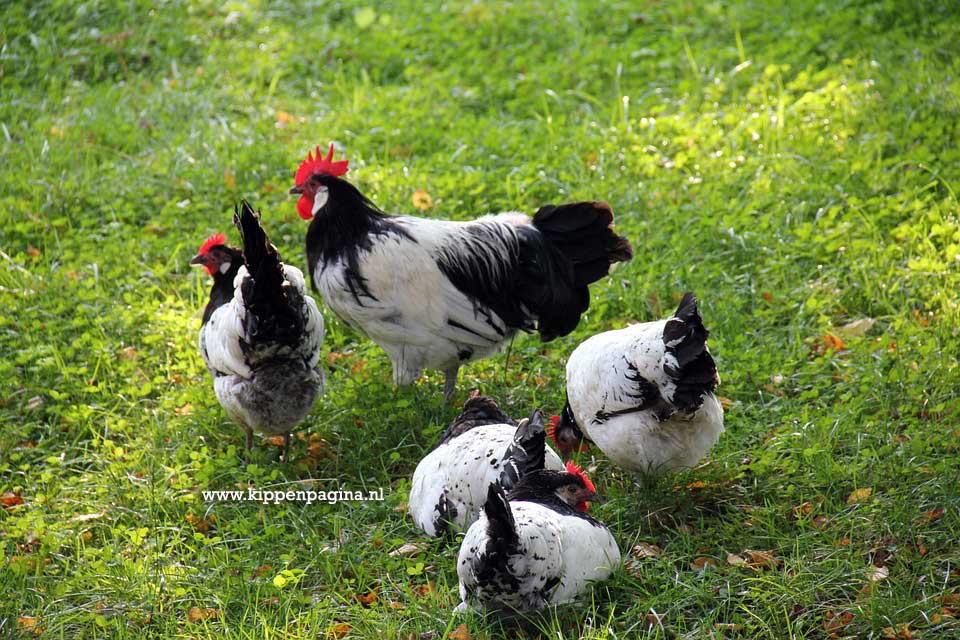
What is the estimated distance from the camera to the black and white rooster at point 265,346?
15.0 ft

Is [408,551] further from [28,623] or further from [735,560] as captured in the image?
[28,623]

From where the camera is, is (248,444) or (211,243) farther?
(211,243)

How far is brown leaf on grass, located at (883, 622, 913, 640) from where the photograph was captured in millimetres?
3530

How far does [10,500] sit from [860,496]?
4.36 meters

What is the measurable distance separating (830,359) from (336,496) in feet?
9.68

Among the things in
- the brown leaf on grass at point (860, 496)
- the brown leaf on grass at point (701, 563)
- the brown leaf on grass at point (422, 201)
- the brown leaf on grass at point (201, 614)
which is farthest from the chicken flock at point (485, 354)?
the brown leaf on grass at point (422, 201)

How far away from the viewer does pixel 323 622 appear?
12.7ft

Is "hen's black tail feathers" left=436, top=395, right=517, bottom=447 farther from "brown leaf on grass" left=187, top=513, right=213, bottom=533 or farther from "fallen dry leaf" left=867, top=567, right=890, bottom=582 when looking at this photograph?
"fallen dry leaf" left=867, top=567, right=890, bottom=582

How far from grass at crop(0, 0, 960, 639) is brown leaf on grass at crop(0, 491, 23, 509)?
8 cm

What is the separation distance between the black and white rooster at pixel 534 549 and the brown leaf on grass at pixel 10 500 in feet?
8.80

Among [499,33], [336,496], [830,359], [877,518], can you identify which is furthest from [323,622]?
[499,33]

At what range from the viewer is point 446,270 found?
17.3 ft

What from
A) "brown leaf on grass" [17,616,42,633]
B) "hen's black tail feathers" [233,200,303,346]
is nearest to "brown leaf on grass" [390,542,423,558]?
"hen's black tail feathers" [233,200,303,346]

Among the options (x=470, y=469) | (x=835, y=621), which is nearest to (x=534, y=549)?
(x=470, y=469)
